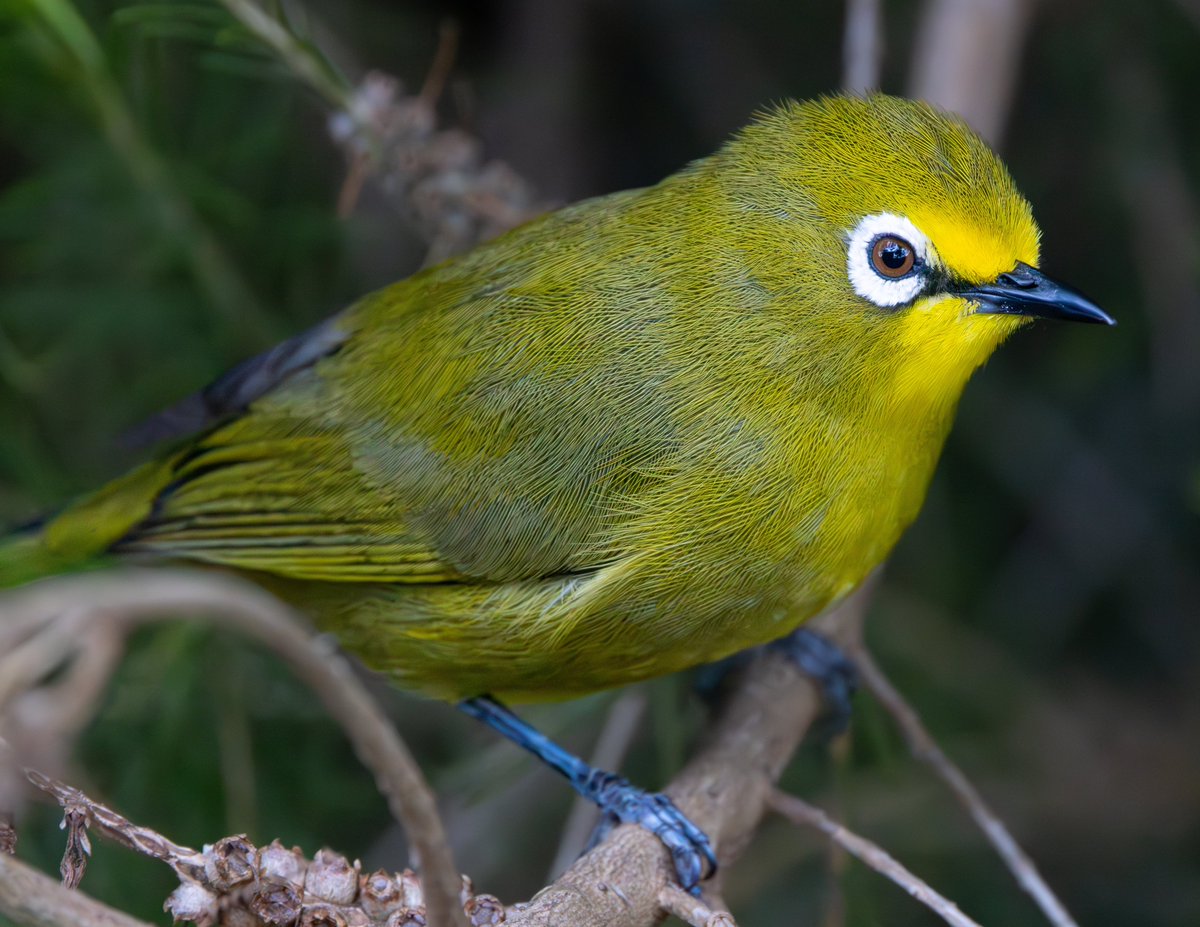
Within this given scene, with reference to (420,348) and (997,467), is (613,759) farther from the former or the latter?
(997,467)

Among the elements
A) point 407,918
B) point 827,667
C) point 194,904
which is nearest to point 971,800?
point 827,667

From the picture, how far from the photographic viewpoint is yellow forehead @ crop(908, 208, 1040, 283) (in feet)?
9.20

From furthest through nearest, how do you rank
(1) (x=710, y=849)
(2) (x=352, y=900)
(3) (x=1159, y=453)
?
(3) (x=1159, y=453), (1) (x=710, y=849), (2) (x=352, y=900)

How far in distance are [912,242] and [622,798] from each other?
1460 millimetres

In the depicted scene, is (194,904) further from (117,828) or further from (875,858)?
(875,858)

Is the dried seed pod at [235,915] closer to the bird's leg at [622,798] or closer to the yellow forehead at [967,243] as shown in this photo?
the bird's leg at [622,798]

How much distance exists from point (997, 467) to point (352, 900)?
11.3ft

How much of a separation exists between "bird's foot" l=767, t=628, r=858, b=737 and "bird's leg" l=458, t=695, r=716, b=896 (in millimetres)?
643

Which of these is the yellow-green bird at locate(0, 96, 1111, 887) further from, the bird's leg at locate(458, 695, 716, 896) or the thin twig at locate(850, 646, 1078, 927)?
the thin twig at locate(850, 646, 1078, 927)

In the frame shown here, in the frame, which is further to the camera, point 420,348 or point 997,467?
point 997,467

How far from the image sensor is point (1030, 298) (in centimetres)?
280

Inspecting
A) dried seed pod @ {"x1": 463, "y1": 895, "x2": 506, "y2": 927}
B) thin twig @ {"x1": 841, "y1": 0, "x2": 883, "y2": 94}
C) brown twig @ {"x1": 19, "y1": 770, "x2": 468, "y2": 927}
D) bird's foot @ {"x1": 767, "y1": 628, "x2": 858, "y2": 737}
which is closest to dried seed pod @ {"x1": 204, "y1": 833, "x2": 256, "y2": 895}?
brown twig @ {"x1": 19, "y1": 770, "x2": 468, "y2": 927}

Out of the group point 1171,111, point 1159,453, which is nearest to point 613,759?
point 1159,453

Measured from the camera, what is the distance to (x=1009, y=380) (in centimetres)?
494
